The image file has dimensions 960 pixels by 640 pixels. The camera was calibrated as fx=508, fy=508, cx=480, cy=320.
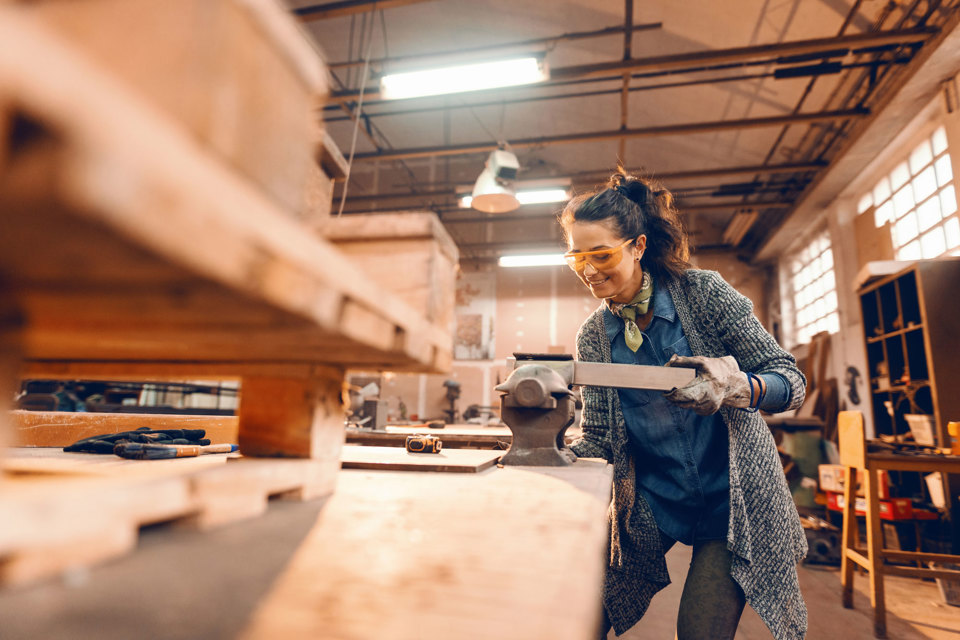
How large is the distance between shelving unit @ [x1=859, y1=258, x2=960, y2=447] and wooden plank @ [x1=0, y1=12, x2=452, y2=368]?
603 centimetres

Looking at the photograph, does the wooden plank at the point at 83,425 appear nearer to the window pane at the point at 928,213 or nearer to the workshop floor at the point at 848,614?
the workshop floor at the point at 848,614

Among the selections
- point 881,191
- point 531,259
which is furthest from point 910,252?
point 531,259

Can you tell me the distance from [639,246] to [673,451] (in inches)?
32.8

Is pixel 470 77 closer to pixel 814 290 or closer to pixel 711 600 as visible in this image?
pixel 711 600

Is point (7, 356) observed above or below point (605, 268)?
below

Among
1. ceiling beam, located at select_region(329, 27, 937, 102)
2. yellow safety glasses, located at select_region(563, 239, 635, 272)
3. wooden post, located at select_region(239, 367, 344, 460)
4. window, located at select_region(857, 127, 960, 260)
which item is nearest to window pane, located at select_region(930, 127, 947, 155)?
window, located at select_region(857, 127, 960, 260)

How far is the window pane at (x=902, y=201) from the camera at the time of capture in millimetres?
6133

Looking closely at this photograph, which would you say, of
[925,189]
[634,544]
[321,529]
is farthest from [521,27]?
[321,529]

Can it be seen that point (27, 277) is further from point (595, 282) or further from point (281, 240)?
point (595, 282)

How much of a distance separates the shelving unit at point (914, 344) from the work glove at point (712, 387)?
4.55m

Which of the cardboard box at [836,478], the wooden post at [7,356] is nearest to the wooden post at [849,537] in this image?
the cardboard box at [836,478]

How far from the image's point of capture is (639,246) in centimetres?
212

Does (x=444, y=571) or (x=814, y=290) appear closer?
(x=444, y=571)

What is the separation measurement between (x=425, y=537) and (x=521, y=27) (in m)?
7.61
